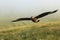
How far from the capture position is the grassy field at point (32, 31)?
1062 cm

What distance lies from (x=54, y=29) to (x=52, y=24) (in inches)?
23.0

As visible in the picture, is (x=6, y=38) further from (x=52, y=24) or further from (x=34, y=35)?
(x=52, y=24)

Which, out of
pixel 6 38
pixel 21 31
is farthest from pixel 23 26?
pixel 6 38

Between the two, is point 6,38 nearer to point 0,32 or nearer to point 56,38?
point 0,32

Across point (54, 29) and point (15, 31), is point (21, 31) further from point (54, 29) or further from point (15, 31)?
point (54, 29)

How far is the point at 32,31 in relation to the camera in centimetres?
1098

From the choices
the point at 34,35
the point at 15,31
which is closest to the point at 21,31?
the point at 15,31

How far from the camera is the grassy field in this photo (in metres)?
10.6

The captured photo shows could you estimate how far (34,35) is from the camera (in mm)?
10461

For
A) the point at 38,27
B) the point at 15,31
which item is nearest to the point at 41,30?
the point at 38,27

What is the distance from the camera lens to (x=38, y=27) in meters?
11.5

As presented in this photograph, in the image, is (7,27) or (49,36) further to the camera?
(7,27)

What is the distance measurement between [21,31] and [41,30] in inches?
33.6

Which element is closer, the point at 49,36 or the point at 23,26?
the point at 49,36
